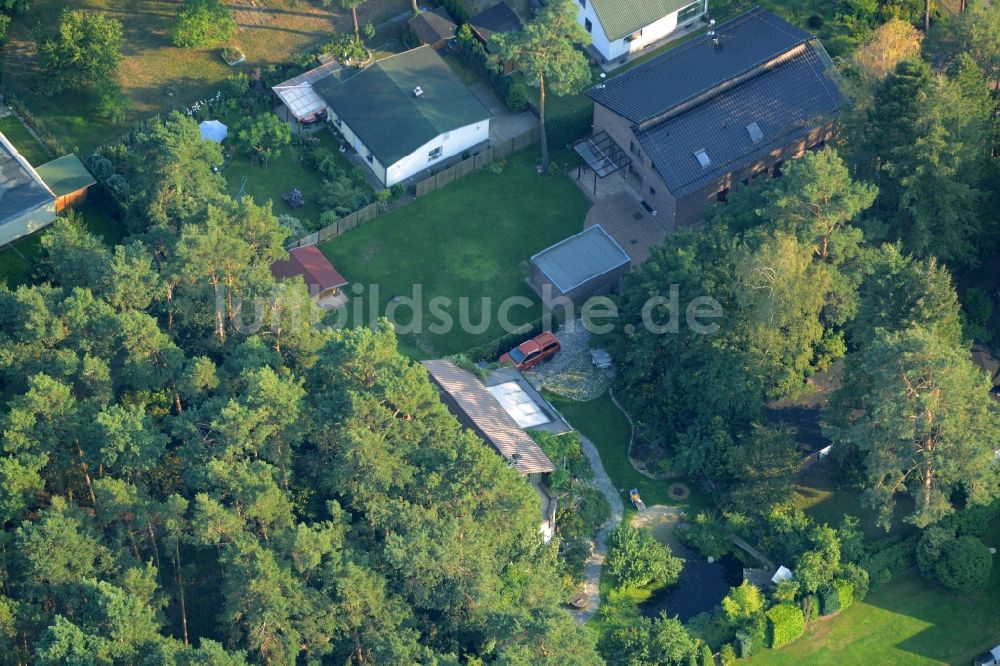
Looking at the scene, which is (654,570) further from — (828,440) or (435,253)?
(435,253)

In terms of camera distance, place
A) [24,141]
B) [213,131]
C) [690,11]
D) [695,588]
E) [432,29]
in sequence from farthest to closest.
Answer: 1. [690,11]
2. [432,29]
3. [213,131]
4. [24,141]
5. [695,588]

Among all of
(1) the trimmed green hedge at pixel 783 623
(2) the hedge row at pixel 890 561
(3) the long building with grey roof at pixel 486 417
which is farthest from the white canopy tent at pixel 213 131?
(2) the hedge row at pixel 890 561

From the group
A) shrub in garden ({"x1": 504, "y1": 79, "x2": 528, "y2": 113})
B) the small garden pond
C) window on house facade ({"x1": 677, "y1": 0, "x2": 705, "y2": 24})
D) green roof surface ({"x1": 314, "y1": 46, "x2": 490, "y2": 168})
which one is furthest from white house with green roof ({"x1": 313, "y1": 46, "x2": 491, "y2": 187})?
the small garden pond

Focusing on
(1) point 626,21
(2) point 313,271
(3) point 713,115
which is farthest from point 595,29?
(2) point 313,271

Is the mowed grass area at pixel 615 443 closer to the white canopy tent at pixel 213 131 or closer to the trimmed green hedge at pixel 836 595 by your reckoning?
the trimmed green hedge at pixel 836 595

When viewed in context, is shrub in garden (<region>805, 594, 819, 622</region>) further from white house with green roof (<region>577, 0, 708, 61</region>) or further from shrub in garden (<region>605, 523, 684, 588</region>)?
white house with green roof (<region>577, 0, 708, 61</region>)

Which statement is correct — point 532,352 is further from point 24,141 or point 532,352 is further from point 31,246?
point 24,141

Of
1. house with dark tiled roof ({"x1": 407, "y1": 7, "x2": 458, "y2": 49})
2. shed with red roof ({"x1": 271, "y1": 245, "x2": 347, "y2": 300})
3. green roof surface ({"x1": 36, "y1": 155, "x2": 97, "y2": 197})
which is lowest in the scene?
shed with red roof ({"x1": 271, "y1": 245, "x2": 347, "y2": 300})
